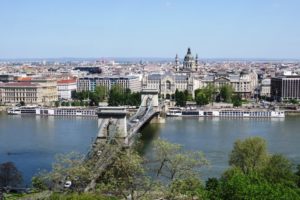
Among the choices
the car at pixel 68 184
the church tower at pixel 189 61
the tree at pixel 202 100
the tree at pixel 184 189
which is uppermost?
the church tower at pixel 189 61

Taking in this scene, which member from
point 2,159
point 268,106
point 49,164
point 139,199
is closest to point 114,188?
point 139,199

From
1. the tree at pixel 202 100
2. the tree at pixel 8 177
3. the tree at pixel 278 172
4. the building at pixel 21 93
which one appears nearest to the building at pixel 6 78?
the building at pixel 21 93

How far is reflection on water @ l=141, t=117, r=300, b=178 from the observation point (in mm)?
15234

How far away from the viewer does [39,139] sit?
18.5 meters

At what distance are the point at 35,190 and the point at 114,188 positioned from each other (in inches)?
88.6

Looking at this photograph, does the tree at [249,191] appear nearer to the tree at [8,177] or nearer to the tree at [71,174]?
the tree at [71,174]

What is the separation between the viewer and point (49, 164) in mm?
13930

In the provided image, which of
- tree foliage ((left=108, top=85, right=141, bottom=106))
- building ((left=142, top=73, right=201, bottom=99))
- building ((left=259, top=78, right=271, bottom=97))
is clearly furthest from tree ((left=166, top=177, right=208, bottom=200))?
building ((left=259, top=78, right=271, bottom=97))

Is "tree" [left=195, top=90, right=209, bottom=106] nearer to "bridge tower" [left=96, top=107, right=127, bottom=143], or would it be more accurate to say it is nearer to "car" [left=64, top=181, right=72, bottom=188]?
"bridge tower" [left=96, top=107, right=127, bottom=143]

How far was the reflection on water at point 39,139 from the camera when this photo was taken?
14539 mm

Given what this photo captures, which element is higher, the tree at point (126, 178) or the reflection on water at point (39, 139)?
the tree at point (126, 178)

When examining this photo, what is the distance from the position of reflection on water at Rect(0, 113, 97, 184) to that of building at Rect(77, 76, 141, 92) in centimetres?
1513

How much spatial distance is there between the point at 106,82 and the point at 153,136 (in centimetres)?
2314

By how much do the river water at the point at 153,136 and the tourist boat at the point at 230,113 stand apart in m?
0.96
